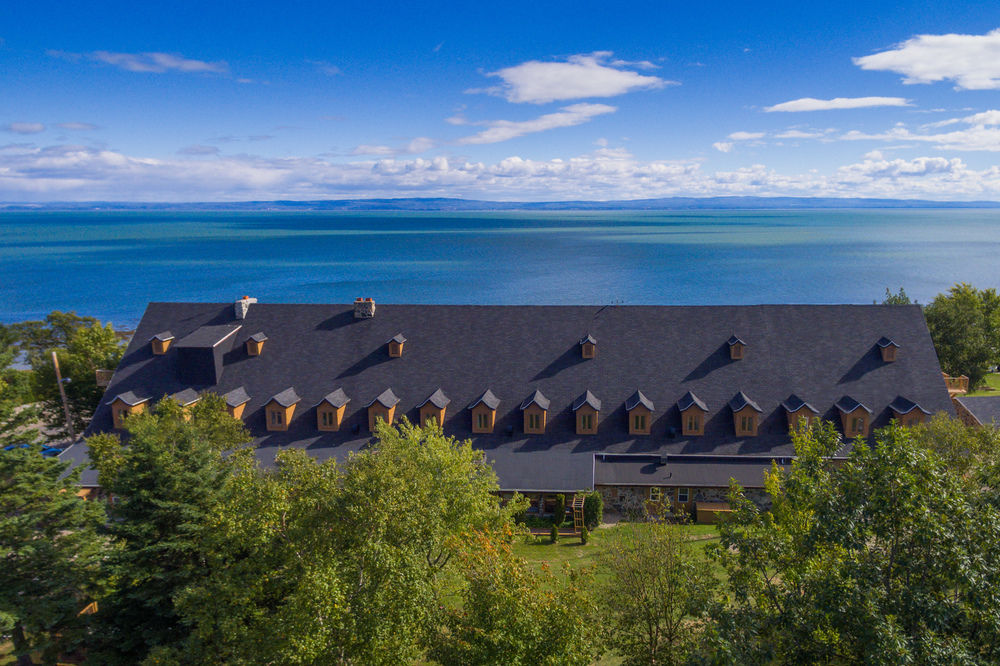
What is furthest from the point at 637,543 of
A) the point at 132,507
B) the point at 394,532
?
the point at 132,507

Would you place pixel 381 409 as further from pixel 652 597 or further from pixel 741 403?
pixel 652 597

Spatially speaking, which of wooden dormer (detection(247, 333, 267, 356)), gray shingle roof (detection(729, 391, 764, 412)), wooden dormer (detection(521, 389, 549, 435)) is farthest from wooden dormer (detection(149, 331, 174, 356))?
gray shingle roof (detection(729, 391, 764, 412))

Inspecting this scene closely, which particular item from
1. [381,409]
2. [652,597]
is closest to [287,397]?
[381,409]

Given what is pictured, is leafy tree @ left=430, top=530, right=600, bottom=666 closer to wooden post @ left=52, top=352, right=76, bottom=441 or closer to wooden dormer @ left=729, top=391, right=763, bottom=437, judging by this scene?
wooden dormer @ left=729, top=391, right=763, bottom=437

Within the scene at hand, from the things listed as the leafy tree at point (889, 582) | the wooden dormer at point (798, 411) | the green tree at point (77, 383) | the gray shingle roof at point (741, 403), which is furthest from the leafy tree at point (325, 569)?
the green tree at point (77, 383)

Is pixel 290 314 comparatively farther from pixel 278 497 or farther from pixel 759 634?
pixel 759 634

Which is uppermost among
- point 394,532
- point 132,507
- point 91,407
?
point 394,532
